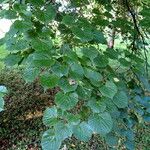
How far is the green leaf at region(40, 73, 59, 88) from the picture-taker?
1.66 meters

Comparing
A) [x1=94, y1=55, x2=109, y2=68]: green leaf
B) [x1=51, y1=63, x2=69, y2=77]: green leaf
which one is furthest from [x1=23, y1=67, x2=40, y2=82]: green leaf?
[x1=94, y1=55, x2=109, y2=68]: green leaf

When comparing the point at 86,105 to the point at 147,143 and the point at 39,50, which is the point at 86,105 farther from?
the point at 147,143

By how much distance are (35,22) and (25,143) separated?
6.33 meters

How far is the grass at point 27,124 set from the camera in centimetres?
797

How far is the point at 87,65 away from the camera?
192 centimetres

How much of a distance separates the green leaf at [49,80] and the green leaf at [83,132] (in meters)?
0.25

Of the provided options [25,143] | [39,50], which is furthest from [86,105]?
[25,143]

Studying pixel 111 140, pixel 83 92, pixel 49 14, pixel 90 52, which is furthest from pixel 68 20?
pixel 111 140

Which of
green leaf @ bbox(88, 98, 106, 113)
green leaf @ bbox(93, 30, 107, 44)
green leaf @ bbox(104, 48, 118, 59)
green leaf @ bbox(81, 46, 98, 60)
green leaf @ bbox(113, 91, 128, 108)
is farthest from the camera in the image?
green leaf @ bbox(104, 48, 118, 59)

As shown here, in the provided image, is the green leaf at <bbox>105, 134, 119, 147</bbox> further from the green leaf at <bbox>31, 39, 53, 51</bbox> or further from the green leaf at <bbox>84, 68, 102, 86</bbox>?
the green leaf at <bbox>31, 39, 53, 51</bbox>

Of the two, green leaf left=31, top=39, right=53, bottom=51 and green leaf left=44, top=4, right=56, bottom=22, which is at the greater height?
green leaf left=44, top=4, right=56, bottom=22

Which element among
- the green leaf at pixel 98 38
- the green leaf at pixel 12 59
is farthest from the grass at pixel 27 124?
the green leaf at pixel 12 59

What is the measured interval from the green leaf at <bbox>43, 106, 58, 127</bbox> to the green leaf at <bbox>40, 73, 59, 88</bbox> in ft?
0.54

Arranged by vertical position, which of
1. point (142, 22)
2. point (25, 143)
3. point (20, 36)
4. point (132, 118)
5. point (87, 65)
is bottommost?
point (25, 143)
